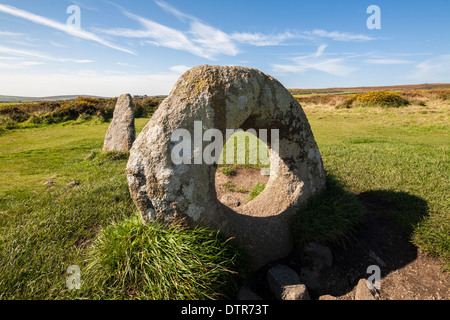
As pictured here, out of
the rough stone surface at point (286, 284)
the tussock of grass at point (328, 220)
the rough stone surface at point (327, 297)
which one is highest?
the tussock of grass at point (328, 220)

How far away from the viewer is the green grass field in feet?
9.32

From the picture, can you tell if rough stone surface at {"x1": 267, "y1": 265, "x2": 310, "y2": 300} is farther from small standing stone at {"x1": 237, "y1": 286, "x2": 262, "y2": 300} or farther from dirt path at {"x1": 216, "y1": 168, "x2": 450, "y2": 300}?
small standing stone at {"x1": 237, "y1": 286, "x2": 262, "y2": 300}

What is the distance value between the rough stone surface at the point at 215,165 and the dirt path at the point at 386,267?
790 mm

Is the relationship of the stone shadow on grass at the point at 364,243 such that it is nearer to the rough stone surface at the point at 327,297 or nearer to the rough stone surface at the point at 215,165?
the rough stone surface at the point at 327,297

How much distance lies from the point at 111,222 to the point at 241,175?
4.58 metres

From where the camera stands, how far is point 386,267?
3.94 metres

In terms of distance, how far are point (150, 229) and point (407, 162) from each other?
8.28 meters

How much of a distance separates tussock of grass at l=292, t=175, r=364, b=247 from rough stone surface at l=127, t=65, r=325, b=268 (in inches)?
8.5

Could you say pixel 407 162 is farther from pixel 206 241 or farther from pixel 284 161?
pixel 206 241

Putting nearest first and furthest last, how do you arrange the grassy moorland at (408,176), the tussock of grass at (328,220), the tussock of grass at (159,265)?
the tussock of grass at (159,265)
the tussock of grass at (328,220)
the grassy moorland at (408,176)

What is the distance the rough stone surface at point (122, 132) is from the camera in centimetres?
1027

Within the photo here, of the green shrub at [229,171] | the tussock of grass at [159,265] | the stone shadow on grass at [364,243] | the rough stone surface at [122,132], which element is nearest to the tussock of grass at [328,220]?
the stone shadow on grass at [364,243]

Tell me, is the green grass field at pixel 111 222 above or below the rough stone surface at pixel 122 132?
below

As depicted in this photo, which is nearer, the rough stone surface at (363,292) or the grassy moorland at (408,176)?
the rough stone surface at (363,292)
